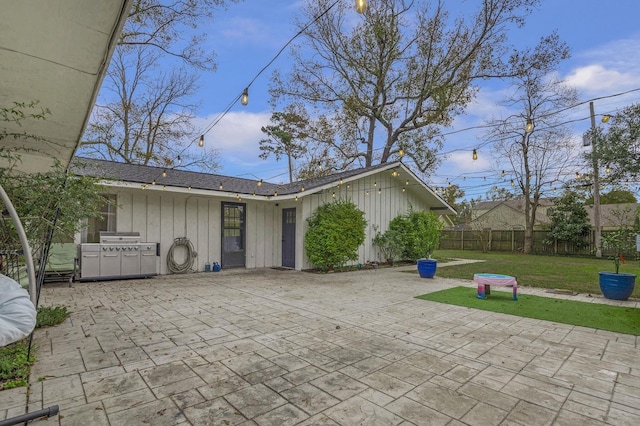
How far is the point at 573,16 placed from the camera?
9.54m

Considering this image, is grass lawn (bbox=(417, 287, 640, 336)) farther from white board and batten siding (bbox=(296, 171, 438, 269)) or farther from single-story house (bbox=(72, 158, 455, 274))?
single-story house (bbox=(72, 158, 455, 274))

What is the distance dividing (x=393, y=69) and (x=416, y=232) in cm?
848

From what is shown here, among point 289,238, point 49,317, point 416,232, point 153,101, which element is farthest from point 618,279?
point 153,101

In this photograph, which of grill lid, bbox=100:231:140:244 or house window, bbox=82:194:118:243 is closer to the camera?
grill lid, bbox=100:231:140:244

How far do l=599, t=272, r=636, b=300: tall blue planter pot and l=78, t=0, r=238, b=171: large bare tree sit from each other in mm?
12718

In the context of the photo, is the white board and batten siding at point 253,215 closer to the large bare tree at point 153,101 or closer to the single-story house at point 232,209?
the single-story house at point 232,209

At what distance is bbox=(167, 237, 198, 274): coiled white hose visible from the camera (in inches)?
332

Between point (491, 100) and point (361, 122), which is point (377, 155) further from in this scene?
point (491, 100)

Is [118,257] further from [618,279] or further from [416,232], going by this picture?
[618,279]

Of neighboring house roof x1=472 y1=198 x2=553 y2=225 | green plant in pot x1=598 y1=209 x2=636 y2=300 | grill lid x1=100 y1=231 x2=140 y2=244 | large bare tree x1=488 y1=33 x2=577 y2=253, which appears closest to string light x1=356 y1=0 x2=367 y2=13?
green plant in pot x1=598 y1=209 x2=636 y2=300

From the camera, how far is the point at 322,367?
281 cm

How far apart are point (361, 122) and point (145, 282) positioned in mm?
13823

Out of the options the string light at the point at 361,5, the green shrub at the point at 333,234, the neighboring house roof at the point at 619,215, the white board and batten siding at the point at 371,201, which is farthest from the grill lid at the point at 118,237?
the neighboring house roof at the point at 619,215

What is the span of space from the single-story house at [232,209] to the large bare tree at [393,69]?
8.99 ft
